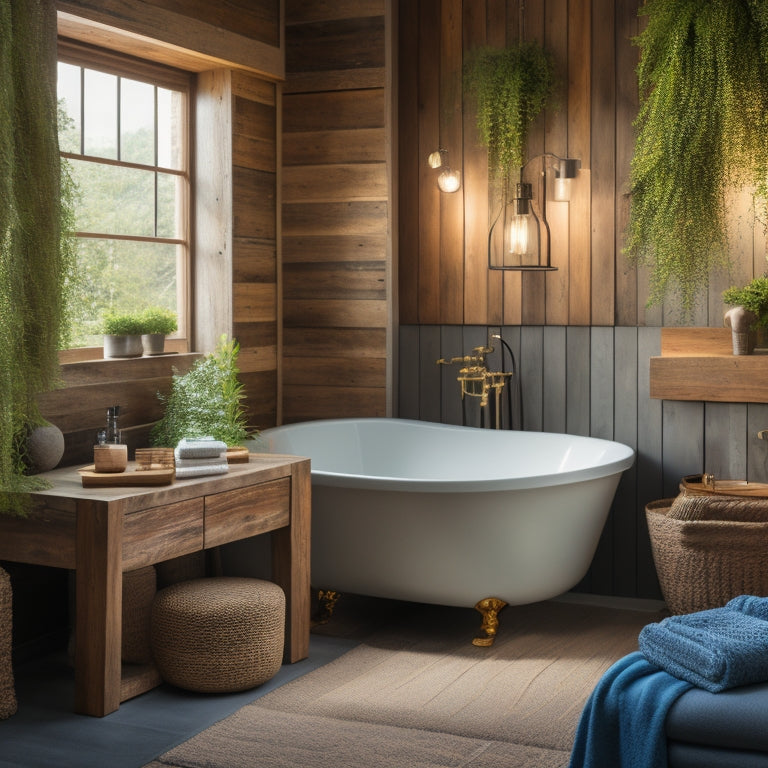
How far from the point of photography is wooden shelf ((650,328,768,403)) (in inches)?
155

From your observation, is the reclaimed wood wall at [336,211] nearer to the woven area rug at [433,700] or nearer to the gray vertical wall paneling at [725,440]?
the woven area rug at [433,700]

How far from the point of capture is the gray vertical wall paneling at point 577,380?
4.36m

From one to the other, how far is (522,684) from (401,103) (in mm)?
2576

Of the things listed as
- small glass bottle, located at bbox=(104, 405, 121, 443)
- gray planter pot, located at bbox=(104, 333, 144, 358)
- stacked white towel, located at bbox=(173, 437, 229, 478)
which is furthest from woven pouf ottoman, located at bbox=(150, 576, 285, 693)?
gray planter pot, located at bbox=(104, 333, 144, 358)

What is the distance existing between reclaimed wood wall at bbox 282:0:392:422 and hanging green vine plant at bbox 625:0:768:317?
3.73 ft

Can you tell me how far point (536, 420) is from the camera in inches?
176

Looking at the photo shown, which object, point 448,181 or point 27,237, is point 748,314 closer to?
point 448,181

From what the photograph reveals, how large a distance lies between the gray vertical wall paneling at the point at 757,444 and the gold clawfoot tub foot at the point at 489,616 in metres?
1.17

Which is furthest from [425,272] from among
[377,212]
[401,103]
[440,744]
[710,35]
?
[440,744]

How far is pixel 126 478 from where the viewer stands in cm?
301

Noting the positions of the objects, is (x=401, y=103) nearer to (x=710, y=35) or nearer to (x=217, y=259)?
(x=217, y=259)

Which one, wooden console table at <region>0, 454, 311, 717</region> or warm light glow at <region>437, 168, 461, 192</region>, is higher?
warm light glow at <region>437, 168, 461, 192</region>

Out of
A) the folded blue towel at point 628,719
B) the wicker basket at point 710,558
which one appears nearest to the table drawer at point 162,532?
the folded blue towel at point 628,719

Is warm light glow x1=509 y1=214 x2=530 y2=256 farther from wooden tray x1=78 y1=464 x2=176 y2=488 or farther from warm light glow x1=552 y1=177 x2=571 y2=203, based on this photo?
wooden tray x1=78 y1=464 x2=176 y2=488
